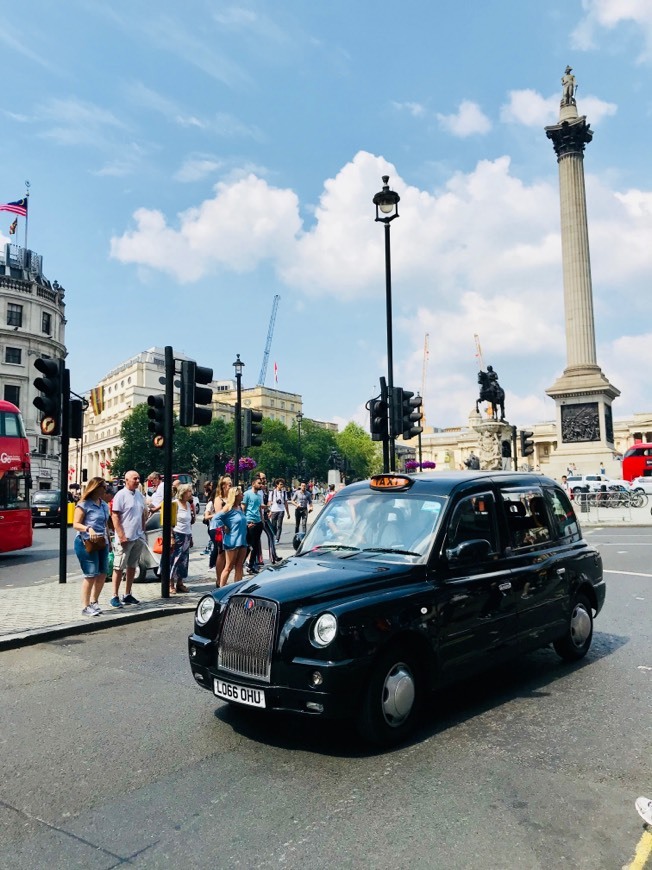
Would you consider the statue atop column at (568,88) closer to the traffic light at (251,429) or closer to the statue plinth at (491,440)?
the statue plinth at (491,440)

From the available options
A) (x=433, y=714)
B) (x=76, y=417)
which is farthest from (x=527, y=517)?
(x=76, y=417)

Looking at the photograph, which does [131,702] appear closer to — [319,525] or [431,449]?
[319,525]

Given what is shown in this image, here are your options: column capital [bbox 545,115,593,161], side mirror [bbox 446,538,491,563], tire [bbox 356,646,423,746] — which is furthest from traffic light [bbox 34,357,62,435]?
column capital [bbox 545,115,593,161]

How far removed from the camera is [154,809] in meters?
3.60

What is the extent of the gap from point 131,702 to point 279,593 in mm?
1870

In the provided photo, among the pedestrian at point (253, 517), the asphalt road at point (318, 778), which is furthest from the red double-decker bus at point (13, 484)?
the asphalt road at point (318, 778)

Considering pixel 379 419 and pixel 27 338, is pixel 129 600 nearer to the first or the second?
pixel 379 419

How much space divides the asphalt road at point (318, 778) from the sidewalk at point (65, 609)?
69.2 inches

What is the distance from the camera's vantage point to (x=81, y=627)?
8.30 m

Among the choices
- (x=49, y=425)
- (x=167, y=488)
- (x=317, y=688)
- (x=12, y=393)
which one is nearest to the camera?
(x=317, y=688)

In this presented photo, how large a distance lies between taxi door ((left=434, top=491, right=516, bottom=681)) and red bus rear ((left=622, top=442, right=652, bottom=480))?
41.3 metres

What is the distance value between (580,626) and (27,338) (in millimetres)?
62652

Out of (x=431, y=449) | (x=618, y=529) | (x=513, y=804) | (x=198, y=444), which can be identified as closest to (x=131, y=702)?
(x=513, y=804)

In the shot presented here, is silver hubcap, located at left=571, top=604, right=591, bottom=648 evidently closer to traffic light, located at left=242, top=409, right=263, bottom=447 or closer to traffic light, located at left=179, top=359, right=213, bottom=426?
traffic light, located at left=179, top=359, right=213, bottom=426
